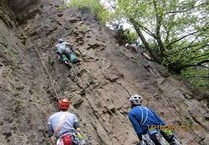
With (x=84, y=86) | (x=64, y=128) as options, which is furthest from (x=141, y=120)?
Result: (x=84, y=86)

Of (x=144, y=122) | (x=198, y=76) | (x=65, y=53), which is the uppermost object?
(x=144, y=122)

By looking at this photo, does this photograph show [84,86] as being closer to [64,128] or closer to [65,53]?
[65,53]

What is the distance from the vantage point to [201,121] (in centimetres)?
1441

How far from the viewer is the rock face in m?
12.5

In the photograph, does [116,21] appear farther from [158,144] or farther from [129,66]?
[158,144]

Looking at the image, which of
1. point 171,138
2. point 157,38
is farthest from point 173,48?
point 171,138

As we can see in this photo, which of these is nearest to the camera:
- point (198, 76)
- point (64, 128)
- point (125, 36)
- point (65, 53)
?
point (64, 128)

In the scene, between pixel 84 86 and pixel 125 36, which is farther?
pixel 125 36

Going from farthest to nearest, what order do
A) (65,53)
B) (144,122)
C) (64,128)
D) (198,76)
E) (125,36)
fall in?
(125,36) → (198,76) → (65,53) → (64,128) → (144,122)

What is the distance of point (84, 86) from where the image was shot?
49.9 ft

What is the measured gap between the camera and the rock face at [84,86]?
12510 millimetres

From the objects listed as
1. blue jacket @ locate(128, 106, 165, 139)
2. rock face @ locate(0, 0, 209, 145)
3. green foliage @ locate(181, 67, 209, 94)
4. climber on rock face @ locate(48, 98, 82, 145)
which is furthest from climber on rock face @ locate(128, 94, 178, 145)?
green foliage @ locate(181, 67, 209, 94)

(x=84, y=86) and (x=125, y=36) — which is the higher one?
(x=84, y=86)

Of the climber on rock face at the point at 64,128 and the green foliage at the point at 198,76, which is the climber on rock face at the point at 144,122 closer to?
the climber on rock face at the point at 64,128
